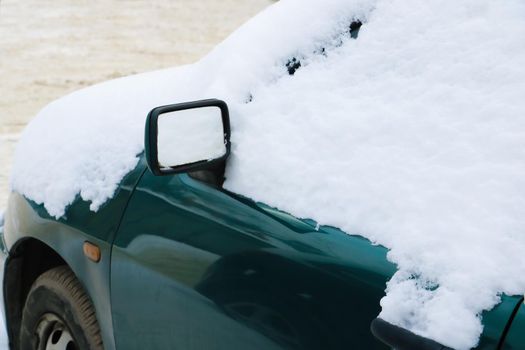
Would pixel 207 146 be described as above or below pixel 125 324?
above

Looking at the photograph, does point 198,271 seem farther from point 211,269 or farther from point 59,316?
point 59,316

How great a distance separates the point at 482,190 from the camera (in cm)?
148

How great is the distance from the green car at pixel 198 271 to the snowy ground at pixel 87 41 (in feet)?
12.3

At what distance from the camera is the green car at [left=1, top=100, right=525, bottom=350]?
61.0 inches

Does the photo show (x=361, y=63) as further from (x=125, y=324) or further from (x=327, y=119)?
(x=125, y=324)

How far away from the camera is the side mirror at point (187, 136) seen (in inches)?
75.5

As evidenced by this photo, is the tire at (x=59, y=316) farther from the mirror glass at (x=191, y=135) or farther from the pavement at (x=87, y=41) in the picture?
the pavement at (x=87, y=41)

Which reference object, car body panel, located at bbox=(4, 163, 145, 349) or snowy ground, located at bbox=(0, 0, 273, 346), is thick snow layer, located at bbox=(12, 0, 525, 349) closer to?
car body panel, located at bbox=(4, 163, 145, 349)

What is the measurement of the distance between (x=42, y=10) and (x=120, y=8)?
57.9 inches

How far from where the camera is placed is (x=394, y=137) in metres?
1.70

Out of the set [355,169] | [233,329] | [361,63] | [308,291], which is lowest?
[233,329]

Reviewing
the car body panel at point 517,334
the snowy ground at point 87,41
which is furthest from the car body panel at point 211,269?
the snowy ground at point 87,41

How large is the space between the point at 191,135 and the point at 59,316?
89 cm

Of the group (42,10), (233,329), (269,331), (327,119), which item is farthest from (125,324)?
(42,10)
